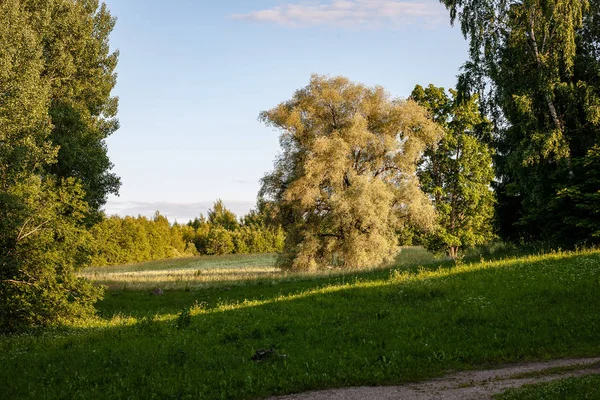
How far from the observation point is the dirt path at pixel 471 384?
31.2 ft

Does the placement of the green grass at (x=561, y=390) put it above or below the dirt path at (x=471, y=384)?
above

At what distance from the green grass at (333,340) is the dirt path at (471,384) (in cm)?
57

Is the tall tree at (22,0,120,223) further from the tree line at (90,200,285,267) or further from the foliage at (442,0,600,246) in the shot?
the tree line at (90,200,285,267)

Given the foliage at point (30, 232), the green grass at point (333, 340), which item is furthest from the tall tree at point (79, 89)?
the green grass at point (333, 340)

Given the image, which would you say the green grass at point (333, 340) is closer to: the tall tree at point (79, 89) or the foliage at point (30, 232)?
the foliage at point (30, 232)

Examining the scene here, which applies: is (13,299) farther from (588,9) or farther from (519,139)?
(588,9)

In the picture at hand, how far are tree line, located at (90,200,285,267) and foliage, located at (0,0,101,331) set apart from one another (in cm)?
5408

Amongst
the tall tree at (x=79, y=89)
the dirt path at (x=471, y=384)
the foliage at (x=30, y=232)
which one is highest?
the tall tree at (x=79, y=89)

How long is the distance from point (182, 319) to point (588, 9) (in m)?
31.7

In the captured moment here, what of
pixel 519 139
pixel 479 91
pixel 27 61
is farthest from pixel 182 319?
pixel 479 91

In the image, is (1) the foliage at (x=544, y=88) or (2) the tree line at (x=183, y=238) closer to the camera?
(1) the foliage at (x=544, y=88)

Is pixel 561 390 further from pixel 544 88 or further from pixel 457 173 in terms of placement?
pixel 457 173

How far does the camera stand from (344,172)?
135 ft

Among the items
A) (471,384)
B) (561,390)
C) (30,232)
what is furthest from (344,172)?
(561,390)
